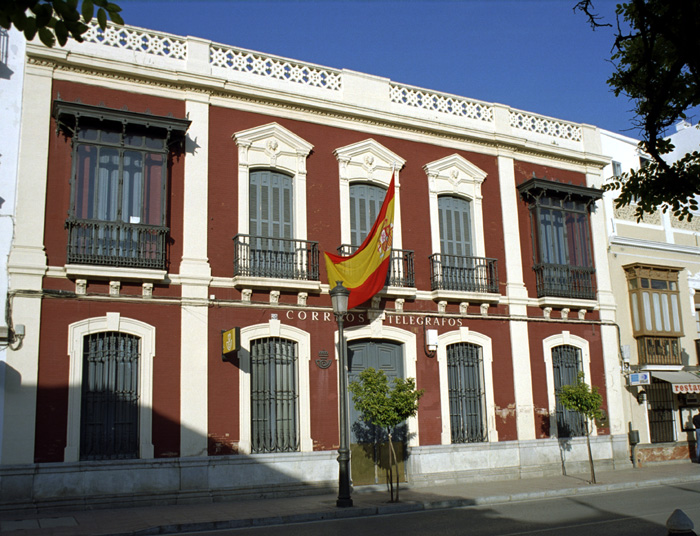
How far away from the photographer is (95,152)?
15.0 m

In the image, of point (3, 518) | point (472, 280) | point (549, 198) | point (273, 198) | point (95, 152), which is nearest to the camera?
point (3, 518)

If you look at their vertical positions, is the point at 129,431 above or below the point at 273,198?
below

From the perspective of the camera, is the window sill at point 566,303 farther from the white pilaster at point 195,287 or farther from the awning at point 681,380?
the white pilaster at point 195,287

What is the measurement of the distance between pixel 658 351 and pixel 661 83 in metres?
16.1

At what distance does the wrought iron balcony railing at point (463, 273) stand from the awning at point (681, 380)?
20.3ft

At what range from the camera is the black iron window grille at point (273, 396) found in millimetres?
15500

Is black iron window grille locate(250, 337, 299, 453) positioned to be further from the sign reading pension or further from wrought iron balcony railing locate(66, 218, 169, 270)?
wrought iron balcony railing locate(66, 218, 169, 270)

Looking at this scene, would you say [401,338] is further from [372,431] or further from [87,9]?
[87,9]

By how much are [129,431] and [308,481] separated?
4094 millimetres

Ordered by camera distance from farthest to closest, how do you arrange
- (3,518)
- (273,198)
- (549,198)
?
(549,198) < (273,198) < (3,518)

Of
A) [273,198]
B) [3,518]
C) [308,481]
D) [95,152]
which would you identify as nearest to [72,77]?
[95,152]

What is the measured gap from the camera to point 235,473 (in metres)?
14.8

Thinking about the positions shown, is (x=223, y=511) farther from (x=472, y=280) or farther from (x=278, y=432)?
(x=472, y=280)

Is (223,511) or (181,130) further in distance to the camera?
(181,130)
